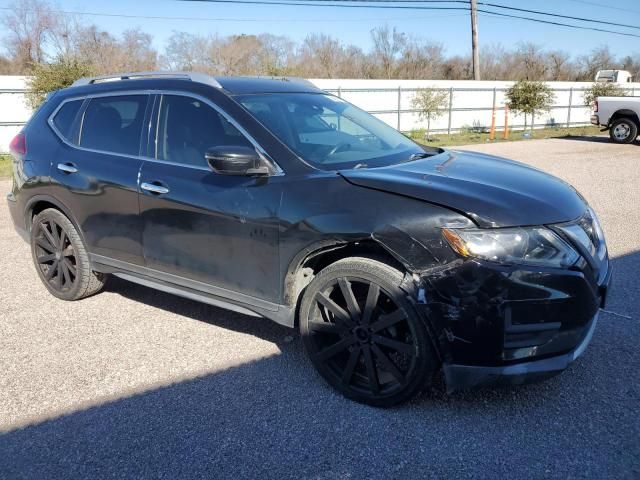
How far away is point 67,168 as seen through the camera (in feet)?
14.3

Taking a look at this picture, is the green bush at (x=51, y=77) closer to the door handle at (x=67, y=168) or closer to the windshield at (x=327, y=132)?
the door handle at (x=67, y=168)

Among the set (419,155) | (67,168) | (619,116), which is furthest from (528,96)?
(67,168)

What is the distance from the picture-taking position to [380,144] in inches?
156

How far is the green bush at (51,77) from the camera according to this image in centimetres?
1552

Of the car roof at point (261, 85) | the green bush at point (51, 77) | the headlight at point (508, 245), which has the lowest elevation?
the headlight at point (508, 245)

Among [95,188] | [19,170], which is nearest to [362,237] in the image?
[95,188]

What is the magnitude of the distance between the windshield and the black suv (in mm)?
17

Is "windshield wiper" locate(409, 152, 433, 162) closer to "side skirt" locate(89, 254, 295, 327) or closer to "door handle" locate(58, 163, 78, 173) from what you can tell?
"side skirt" locate(89, 254, 295, 327)

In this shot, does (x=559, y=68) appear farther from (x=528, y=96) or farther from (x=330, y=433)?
(x=330, y=433)

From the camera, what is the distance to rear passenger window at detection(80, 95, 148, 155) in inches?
159

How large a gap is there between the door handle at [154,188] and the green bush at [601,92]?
27.3m

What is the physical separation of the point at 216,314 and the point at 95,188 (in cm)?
137

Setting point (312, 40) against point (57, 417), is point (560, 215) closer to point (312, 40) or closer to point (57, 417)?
point (57, 417)

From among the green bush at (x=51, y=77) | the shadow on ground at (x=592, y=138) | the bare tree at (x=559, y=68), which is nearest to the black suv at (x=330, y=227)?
the green bush at (x=51, y=77)
